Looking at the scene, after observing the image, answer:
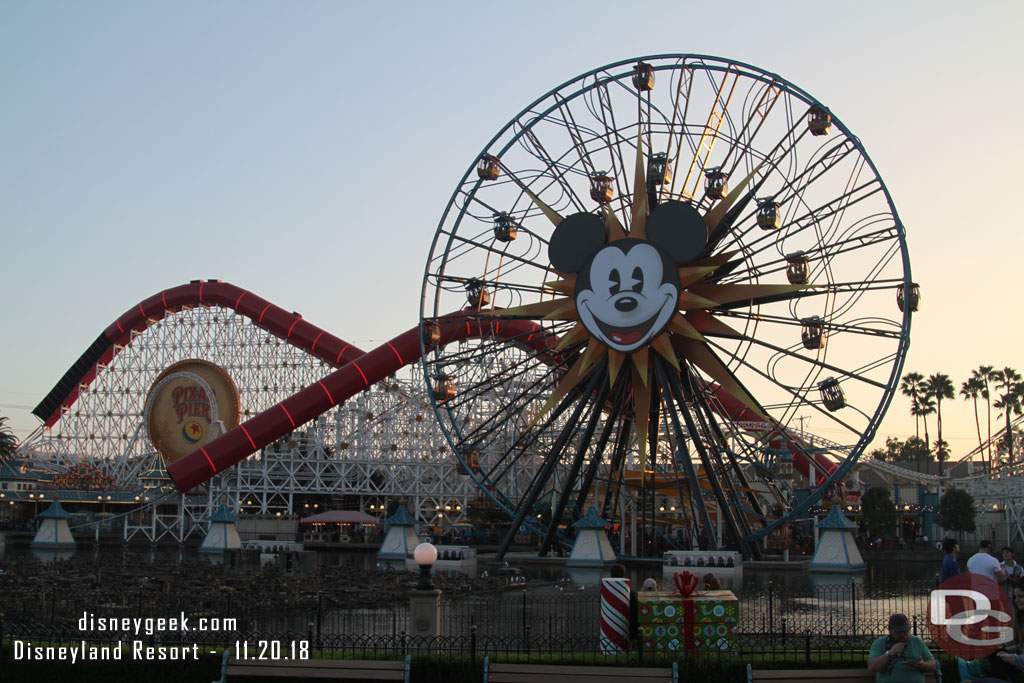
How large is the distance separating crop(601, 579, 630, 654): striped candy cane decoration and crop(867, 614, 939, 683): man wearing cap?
464 cm

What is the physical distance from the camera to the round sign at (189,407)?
213ft

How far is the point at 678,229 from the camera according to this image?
99.8 feet

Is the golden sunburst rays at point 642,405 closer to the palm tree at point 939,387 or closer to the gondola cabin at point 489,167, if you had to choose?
the gondola cabin at point 489,167

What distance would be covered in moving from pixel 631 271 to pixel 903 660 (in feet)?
69.7

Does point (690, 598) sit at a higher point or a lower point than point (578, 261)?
lower

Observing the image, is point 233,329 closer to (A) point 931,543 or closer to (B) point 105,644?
(A) point 931,543

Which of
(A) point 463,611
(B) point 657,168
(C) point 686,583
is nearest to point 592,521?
(B) point 657,168

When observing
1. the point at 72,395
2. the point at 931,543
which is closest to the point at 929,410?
the point at 931,543

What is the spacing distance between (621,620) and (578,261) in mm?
18504

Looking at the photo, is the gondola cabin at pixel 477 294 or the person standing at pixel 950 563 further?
the gondola cabin at pixel 477 294

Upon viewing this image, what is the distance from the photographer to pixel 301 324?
64.1 meters

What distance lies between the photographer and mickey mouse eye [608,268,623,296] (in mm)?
31234

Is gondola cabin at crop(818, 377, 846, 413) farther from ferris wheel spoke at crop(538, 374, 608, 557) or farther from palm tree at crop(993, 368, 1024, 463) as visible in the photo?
palm tree at crop(993, 368, 1024, 463)

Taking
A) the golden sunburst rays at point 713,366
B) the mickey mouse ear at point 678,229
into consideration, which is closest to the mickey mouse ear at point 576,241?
the mickey mouse ear at point 678,229
